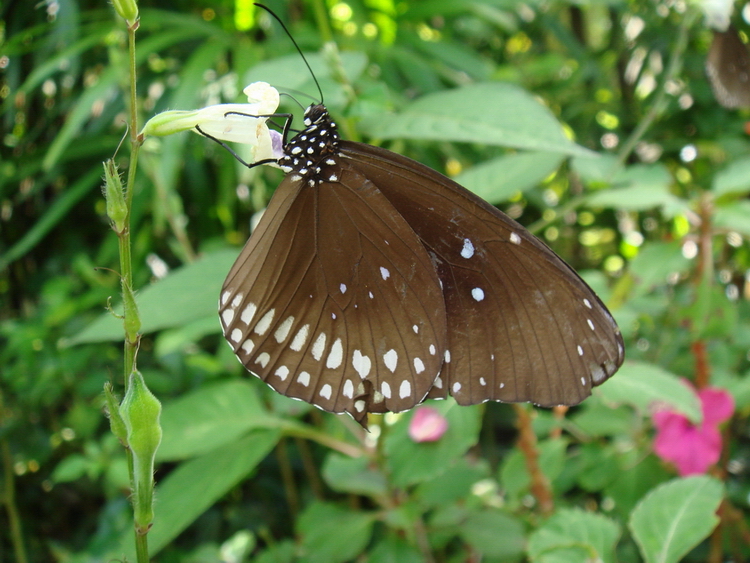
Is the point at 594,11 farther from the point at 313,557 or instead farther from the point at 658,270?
the point at 313,557

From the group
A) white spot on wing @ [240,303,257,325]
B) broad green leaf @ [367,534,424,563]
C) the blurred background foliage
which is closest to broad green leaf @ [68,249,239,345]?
the blurred background foliage

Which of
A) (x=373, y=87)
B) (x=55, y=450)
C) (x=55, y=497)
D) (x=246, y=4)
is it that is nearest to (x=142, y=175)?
(x=246, y=4)

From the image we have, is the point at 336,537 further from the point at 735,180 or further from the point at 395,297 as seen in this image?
the point at 735,180

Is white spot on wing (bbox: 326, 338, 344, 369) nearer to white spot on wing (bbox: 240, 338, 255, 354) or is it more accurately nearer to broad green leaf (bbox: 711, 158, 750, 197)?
white spot on wing (bbox: 240, 338, 255, 354)

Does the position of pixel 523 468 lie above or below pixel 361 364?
below

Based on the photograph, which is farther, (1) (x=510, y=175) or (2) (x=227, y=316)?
(1) (x=510, y=175)

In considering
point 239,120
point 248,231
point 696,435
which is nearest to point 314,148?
point 239,120
